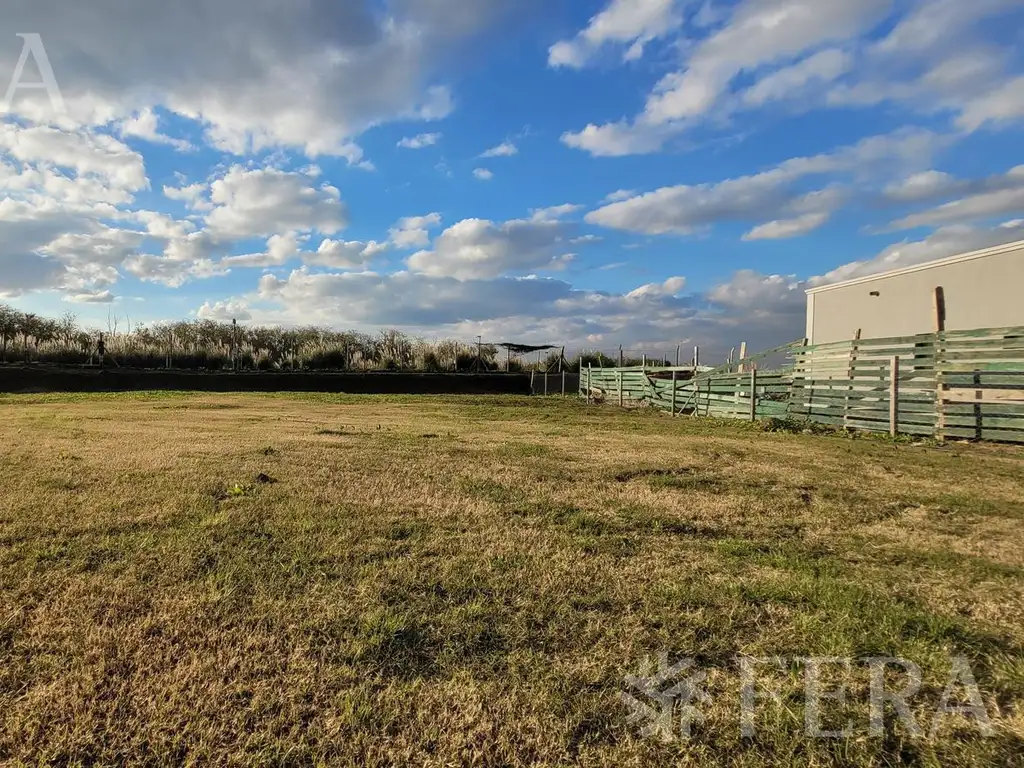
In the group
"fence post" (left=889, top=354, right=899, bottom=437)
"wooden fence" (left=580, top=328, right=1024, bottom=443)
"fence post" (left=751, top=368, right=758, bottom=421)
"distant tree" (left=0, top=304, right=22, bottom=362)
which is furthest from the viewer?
"distant tree" (left=0, top=304, right=22, bottom=362)

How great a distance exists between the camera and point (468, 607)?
2682 mm

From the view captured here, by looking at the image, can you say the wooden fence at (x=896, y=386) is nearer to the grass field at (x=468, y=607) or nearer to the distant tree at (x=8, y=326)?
the grass field at (x=468, y=607)

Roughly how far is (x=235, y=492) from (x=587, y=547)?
2989 millimetres

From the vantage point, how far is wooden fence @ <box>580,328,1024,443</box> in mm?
9125

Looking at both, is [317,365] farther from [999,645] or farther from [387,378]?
[999,645]

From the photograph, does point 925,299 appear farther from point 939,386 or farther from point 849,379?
point 939,386

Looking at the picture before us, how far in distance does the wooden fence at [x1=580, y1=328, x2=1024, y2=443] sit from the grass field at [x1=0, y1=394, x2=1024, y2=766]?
13.9 feet

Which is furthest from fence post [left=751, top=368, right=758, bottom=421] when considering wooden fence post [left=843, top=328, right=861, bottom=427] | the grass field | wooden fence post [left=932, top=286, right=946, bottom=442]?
the grass field

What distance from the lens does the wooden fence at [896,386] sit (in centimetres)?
912

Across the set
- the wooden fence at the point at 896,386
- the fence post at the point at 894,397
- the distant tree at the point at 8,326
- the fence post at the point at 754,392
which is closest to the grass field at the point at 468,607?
the wooden fence at the point at 896,386

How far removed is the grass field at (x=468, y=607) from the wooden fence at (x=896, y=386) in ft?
13.9

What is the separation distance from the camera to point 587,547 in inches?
142

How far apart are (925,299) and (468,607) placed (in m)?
16.3

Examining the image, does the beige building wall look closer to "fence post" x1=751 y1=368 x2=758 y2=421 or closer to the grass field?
"fence post" x1=751 y1=368 x2=758 y2=421
